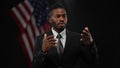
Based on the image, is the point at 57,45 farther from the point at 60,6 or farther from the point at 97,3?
the point at 97,3

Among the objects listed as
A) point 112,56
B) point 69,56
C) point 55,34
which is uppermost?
point 55,34

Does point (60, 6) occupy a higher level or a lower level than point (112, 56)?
higher

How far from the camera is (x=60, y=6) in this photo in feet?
7.48

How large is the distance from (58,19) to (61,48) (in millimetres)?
187

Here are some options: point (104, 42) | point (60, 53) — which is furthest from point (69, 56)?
point (104, 42)

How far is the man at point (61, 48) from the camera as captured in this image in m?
2.18

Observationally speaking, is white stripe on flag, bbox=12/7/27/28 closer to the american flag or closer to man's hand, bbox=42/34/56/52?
the american flag

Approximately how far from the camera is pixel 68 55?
2.26 m

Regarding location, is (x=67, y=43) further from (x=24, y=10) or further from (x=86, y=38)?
(x=24, y=10)

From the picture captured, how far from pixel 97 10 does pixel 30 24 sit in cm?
75

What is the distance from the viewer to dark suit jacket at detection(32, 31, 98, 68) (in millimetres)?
2202

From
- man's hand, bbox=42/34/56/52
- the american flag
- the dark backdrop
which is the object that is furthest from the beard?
the american flag

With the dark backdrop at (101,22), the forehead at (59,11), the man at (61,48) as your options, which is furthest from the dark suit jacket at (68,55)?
the dark backdrop at (101,22)

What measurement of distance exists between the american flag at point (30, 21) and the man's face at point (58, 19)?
1.59 metres
